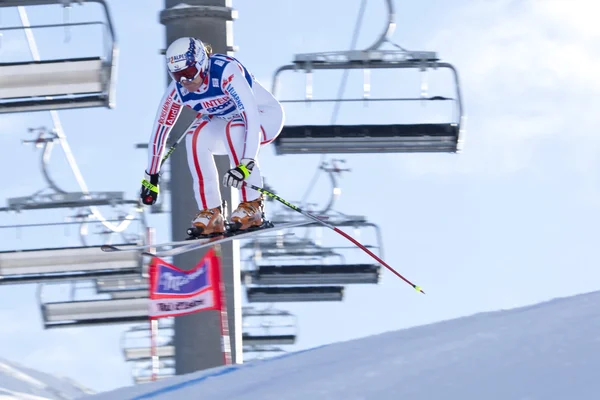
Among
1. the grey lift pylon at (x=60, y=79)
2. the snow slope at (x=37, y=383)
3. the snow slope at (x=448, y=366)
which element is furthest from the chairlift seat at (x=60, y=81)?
the snow slope at (x=37, y=383)

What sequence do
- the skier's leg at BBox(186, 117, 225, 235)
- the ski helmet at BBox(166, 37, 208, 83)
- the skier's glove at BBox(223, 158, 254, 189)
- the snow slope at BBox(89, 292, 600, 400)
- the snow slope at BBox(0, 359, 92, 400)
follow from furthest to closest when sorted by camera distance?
the snow slope at BBox(0, 359, 92, 400)
the skier's leg at BBox(186, 117, 225, 235)
the ski helmet at BBox(166, 37, 208, 83)
the skier's glove at BBox(223, 158, 254, 189)
the snow slope at BBox(89, 292, 600, 400)

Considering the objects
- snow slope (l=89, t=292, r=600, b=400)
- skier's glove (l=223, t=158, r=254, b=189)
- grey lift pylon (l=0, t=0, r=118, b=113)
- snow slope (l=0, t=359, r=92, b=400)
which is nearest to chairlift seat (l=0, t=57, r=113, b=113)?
grey lift pylon (l=0, t=0, r=118, b=113)

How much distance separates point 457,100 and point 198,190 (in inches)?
110

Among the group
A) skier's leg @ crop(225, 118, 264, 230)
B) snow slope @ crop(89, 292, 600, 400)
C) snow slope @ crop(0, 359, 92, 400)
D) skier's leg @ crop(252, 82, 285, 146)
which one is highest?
skier's leg @ crop(252, 82, 285, 146)

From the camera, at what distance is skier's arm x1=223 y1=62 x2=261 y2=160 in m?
7.38

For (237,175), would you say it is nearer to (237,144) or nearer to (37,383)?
(237,144)

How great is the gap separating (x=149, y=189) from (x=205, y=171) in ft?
1.12

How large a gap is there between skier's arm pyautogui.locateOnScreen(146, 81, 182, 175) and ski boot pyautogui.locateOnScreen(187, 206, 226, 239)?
0.36 meters

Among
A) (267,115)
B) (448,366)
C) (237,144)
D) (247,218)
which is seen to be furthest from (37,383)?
(448,366)

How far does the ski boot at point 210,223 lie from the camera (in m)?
7.81

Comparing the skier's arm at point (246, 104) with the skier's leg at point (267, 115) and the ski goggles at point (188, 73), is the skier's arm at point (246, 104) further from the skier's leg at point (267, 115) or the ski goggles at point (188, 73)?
the skier's leg at point (267, 115)

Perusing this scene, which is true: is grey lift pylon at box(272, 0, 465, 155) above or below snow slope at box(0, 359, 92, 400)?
above

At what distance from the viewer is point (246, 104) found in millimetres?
7438

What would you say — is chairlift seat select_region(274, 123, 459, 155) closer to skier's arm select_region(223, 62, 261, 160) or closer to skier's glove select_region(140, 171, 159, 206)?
skier's glove select_region(140, 171, 159, 206)
